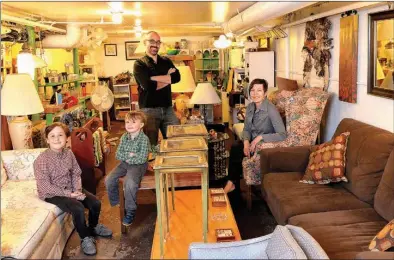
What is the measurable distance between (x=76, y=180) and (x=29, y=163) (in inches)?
25.8

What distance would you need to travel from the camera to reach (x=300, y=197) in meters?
2.76

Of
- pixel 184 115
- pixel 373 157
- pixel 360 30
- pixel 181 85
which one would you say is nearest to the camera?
pixel 373 157

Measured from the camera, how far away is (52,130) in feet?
9.68

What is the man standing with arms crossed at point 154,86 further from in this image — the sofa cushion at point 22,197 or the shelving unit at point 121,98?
the shelving unit at point 121,98

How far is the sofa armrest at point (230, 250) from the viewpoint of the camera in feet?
5.61

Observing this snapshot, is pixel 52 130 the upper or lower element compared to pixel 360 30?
lower

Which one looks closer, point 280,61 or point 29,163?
point 29,163

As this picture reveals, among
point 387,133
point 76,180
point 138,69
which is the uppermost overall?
point 138,69

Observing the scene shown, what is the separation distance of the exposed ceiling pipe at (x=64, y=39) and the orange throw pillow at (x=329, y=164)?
3780 mm

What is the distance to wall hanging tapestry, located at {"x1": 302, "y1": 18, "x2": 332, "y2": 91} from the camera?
4.03m

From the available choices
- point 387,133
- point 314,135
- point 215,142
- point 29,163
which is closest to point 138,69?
point 215,142

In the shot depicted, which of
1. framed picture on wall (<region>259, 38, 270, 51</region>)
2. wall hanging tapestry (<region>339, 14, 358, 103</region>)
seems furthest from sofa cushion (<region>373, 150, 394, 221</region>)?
framed picture on wall (<region>259, 38, 270, 51</region>)

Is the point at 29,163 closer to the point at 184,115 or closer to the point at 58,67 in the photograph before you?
the point at 184,115

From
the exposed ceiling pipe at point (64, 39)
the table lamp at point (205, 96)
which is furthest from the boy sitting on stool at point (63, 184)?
the exposed ceiling pipe at point (64, 39)
